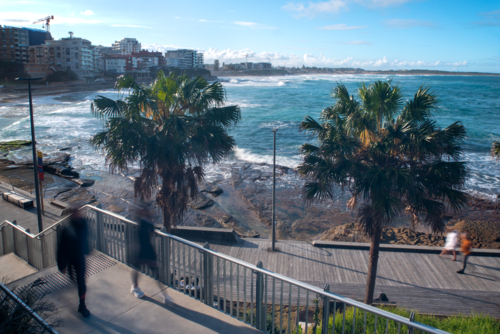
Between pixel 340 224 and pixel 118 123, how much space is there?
1343 centimetres

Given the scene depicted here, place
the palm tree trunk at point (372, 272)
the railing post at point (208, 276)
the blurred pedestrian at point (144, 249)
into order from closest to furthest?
the railing post at point (208, 276), the blurred pedestrian at point (144, 249), the palm tree trunk at point (372, 272)

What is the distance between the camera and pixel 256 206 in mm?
22828

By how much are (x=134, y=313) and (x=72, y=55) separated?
132m

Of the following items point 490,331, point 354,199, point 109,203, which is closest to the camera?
point 490,331

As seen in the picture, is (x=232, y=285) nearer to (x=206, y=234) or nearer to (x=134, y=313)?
(x=134, y=313)

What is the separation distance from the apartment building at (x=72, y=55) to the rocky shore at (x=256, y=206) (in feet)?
325

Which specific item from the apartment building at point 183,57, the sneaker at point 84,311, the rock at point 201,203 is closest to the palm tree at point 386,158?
the sneaker at point 84,311

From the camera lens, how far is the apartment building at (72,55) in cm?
11681

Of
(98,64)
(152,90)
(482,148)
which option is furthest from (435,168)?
(98,64)

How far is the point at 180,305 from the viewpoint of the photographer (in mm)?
4934

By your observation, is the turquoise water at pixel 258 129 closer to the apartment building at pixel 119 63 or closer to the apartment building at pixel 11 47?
the apartment building at pixel 11 47

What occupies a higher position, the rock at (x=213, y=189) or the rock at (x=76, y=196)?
the rock at (x=213, y=189)

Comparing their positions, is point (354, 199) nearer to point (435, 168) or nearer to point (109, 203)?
point (435, 168)

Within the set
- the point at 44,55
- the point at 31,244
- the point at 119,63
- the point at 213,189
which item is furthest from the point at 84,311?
the point at 119,63
